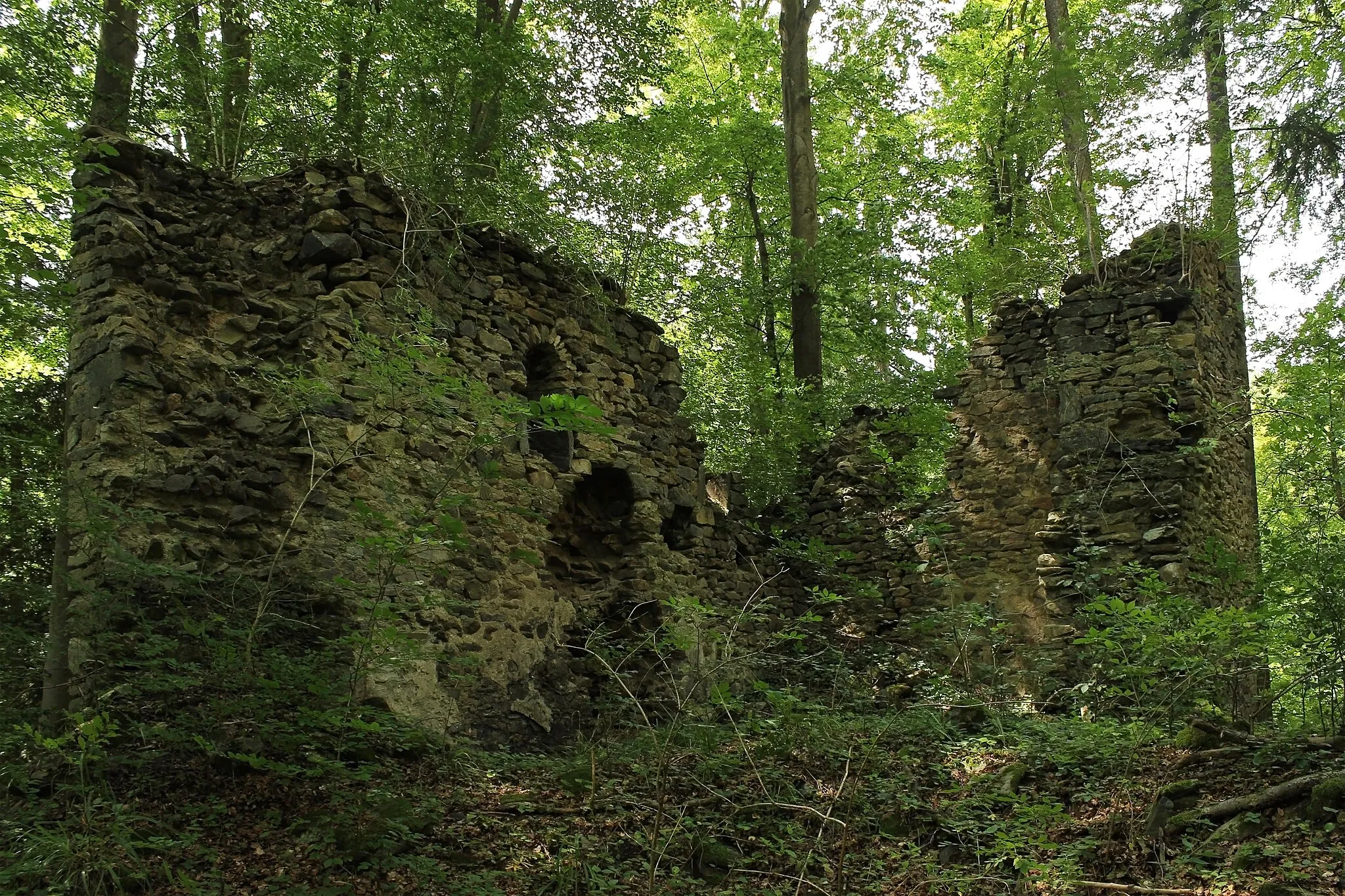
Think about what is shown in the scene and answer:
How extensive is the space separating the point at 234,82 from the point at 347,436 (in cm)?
418

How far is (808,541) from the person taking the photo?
1090 centimetres

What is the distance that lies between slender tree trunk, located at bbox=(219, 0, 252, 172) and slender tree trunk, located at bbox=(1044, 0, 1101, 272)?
8135mm

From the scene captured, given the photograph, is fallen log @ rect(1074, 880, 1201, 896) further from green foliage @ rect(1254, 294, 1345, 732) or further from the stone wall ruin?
the stone wall ruin

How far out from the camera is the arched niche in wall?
8.05 metres

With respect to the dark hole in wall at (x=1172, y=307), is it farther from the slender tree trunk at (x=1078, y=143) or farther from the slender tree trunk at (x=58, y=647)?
the slender tree trunk at (x=58, y=647)

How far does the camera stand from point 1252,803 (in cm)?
448

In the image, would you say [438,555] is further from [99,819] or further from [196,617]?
[99,819]

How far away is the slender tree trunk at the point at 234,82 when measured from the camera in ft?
24.2

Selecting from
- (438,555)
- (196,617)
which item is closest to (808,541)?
(438,555)

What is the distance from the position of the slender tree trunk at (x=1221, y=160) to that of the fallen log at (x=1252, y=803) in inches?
253

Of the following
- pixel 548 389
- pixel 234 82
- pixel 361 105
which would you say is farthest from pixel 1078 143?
pixel 234 82

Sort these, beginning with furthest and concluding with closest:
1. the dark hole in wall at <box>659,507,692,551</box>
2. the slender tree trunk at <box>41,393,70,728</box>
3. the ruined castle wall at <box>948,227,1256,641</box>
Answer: the dark hole in wall at <box>659,507,692,551</box> → the ruined castle wall at <box>948,227,1256,641</box> → the slender tree trunk at <box>41,393,70,728</box>

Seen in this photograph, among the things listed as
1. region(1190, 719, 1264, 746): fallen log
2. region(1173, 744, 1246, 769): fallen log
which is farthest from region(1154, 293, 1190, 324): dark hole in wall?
region(1173, 744, 1246, 769): fallen log

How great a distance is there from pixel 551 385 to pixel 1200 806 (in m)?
5.60
